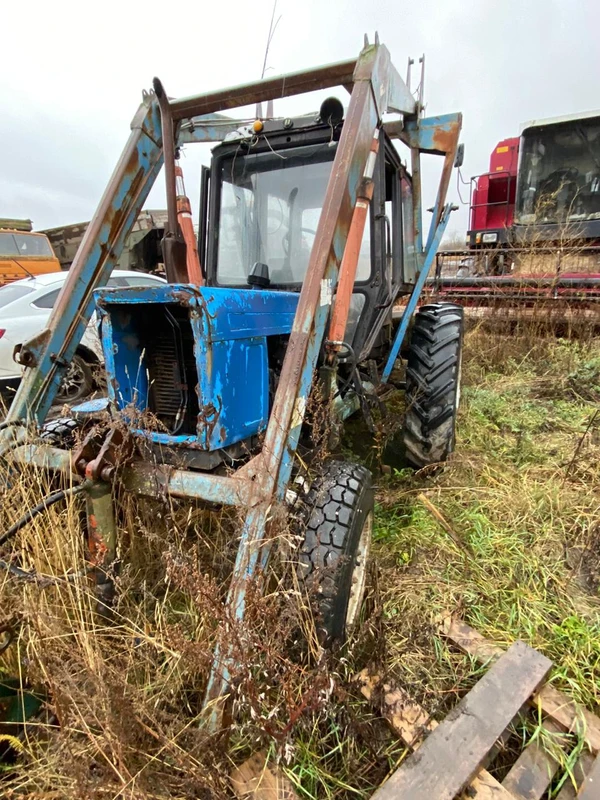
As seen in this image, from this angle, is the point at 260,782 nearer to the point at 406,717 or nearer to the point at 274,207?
the point at 406,717

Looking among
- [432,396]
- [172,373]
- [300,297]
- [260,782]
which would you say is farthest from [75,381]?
[260,782]

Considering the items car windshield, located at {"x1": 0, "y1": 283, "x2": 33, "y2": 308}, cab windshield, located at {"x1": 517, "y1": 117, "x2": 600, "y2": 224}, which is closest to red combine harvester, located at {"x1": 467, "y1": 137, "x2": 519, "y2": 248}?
cab windshield, located at {"x1": 517, "y1": 117, "x2": 600, "y2": 224}

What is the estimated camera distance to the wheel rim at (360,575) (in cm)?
191

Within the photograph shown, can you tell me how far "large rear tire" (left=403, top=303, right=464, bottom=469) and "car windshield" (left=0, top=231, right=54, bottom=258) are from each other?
9.34 metres

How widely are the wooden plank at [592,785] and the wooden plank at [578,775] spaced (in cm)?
3

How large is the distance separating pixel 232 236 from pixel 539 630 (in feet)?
8.57

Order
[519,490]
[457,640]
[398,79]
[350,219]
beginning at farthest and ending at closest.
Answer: [519,490]
[398,79]
[350,219]
[457,640]

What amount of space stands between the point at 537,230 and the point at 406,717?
21.0 ft

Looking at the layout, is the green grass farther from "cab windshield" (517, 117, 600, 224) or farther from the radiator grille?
"cab windshield" (517, 117, 600, 224)

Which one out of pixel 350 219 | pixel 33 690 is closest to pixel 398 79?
pixel 350 219

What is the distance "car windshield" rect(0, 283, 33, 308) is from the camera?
5.36 meters

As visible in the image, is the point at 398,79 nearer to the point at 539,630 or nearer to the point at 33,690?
the point at 539,630

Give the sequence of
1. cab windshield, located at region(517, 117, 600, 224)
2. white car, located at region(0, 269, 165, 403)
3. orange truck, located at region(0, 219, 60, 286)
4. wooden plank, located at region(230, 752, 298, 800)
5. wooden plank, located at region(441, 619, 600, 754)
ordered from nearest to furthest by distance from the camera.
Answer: wooden plank, located at region(230, 752, 298, 800)
wooden plank, located at region(441, 619, 600, 754)
white car, located at region(0, 269, 165, 403)
cab windshield, located at region(517, 117, 600, 224)
orange truck, located at region(0, 219, 60, 286)

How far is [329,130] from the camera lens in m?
2.57
